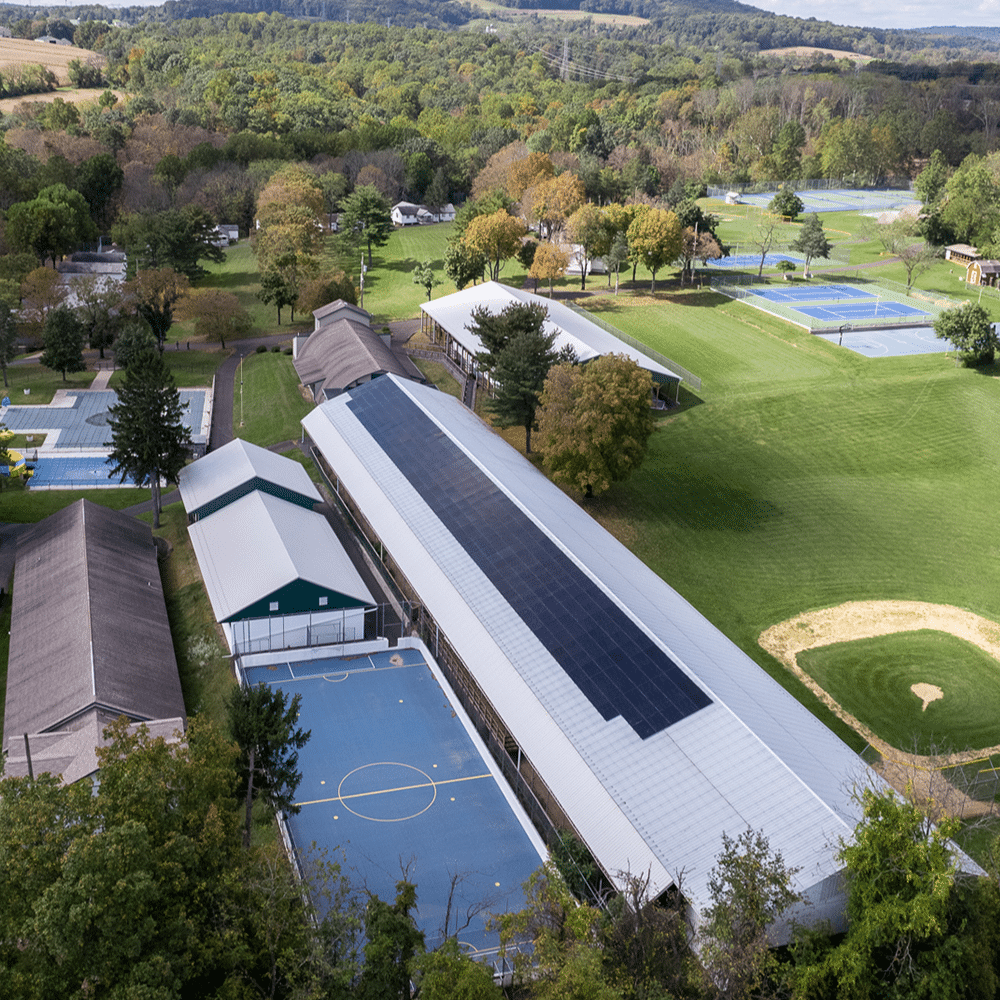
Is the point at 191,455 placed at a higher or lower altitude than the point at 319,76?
lower

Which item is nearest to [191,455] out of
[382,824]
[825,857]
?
[382,824]

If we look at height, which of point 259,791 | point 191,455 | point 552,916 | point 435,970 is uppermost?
point 435,970

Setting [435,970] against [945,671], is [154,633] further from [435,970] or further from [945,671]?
[945,671]

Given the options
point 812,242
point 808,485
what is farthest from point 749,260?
point 808,485

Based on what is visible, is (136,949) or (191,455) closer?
(136,949)

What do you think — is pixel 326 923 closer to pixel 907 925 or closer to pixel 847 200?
pixel 907 925

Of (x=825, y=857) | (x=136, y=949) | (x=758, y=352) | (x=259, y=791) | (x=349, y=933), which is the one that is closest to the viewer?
(x=136, y=949)
